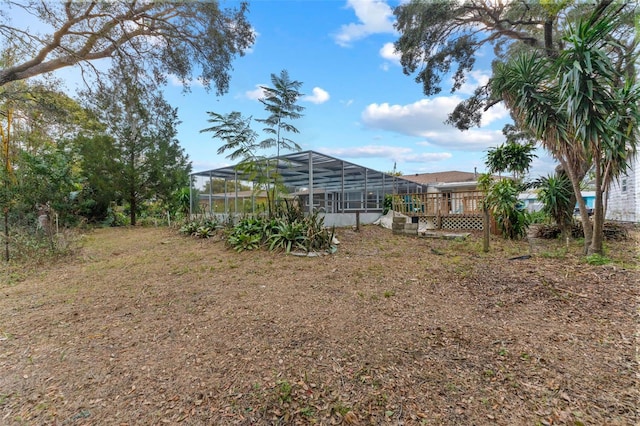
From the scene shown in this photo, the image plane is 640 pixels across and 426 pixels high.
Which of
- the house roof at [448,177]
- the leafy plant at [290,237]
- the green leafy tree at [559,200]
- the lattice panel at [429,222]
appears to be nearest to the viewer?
the leafy plant at [290,237]

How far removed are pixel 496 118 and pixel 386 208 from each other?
585 centimetres

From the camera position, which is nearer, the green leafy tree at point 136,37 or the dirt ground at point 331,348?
the dirt ground at point 331,348

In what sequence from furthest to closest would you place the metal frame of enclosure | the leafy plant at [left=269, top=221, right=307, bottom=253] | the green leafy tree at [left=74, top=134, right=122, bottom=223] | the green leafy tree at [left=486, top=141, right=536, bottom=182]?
1. the green leafy tree at [left=74, top=134, right=122, bottom=223]
2. the metal frame of enclosure
3. the green leafy tree at [left=486, top=141, right=536, bottom=182]
4. the leafy plant at [left=269, top=221, right=307, bottom=253]

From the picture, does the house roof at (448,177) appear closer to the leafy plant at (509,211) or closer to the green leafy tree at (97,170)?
the leafy plant at (509,211)

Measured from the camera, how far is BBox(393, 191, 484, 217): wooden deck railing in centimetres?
919

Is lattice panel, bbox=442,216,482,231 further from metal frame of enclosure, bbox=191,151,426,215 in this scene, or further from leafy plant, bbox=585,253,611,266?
leafy plant, bbox=585,253,611,266

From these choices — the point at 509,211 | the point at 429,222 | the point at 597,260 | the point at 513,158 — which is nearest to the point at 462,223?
the point at 429,222

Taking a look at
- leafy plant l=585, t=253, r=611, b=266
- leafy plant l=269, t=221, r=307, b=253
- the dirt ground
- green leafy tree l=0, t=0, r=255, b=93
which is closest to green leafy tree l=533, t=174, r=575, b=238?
the dirt ground

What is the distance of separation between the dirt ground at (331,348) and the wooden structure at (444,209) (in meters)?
4.90

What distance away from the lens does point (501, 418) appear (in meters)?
1.53

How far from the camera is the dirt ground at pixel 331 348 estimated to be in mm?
1626

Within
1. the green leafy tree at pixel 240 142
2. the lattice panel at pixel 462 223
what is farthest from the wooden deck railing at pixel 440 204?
the green leafy tree at pixel 240 142

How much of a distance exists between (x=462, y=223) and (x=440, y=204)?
96 centimetres

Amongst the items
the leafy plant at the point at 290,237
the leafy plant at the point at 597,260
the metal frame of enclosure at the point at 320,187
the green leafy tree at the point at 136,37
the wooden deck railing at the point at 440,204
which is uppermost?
the green leafy tree at the point at 136,37
